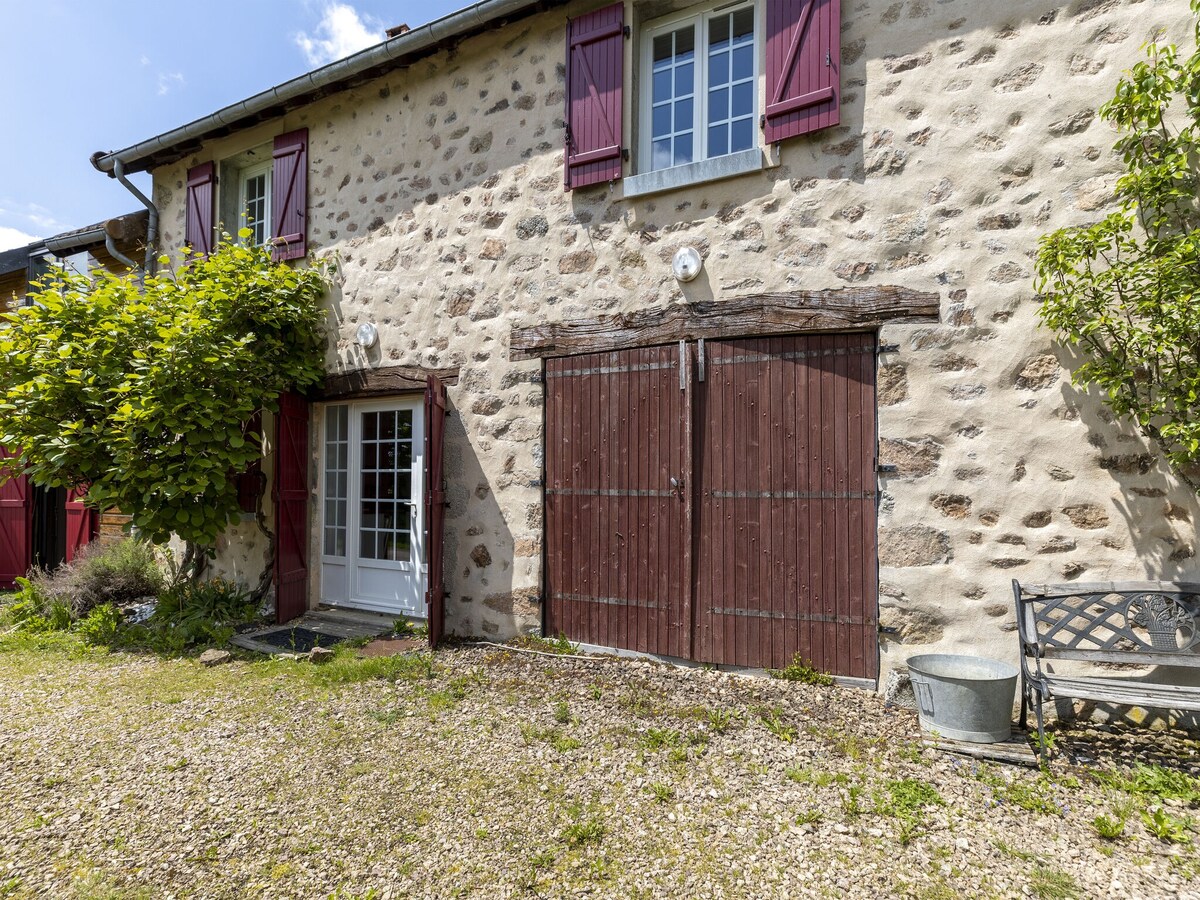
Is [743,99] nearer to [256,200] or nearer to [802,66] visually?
[802,66]

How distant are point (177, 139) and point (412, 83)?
2.92m

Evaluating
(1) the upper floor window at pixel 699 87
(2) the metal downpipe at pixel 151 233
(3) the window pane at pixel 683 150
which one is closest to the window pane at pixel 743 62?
(1) the upper floor window at pixel 699 87

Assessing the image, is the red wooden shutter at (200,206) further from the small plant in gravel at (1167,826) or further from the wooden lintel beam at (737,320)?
the small plant in gravel at (1167,826)

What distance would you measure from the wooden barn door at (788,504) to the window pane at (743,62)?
6.06ft

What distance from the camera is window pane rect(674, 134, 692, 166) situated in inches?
188

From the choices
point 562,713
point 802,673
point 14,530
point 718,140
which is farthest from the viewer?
point 14,530

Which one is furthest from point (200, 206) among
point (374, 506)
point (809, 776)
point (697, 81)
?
point (809, 776)

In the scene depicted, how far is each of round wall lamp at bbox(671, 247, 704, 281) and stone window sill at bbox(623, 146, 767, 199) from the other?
46cm

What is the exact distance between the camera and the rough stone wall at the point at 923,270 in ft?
11.8

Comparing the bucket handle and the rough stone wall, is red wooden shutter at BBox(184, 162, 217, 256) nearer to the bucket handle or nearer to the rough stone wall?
the rough stone wall

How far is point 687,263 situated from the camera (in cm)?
455

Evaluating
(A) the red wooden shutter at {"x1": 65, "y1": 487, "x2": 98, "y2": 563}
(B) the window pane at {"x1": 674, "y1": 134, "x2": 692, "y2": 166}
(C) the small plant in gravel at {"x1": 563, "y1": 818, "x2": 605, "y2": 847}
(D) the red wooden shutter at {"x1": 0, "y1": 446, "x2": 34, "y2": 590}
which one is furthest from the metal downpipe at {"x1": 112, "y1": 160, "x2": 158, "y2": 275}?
(C) the small plant in gravel at {"x1": 563, "y1": 818, "x2": 605, "y2": 847}

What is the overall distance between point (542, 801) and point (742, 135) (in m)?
4.18

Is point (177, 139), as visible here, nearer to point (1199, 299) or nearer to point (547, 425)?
point (547, 425)
